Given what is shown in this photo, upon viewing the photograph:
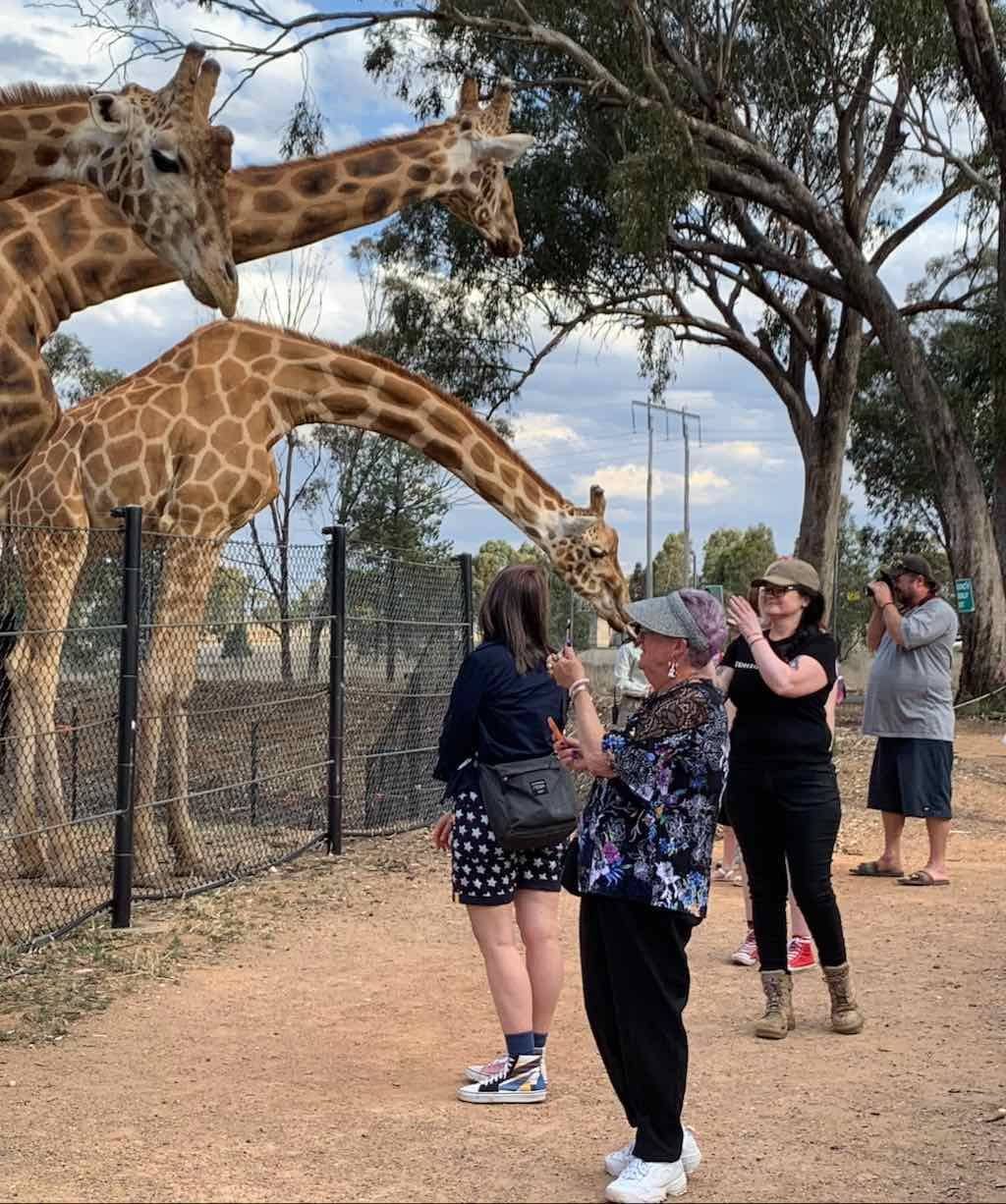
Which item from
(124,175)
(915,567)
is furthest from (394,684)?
(124,175)

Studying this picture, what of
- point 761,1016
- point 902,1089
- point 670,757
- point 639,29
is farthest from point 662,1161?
point 639,29

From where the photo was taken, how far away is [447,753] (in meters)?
4.93

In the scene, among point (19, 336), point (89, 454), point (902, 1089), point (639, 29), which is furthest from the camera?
point (639, 29)

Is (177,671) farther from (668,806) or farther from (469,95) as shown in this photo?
(668,806)

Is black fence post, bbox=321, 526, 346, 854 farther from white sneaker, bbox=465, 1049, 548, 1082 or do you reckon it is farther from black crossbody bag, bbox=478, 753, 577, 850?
black crossbody bag, bbox=478, 753, 577, 850

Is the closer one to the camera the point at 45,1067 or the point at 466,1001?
the point at 45,1067

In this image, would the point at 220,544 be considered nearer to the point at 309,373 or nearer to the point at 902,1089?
the point at 309,373

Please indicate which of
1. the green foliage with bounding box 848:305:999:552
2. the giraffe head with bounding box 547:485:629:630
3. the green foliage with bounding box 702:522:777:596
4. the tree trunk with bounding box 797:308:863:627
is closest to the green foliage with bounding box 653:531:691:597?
the green foliage with bounding box 702:522:777:596

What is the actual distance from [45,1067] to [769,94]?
18.8m

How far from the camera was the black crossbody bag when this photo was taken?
15.3 feet

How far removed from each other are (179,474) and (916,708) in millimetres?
4483

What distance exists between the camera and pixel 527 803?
4.68 m

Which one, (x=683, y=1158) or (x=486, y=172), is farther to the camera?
(x=486, y=172)

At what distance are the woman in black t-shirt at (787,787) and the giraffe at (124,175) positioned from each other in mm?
2263
